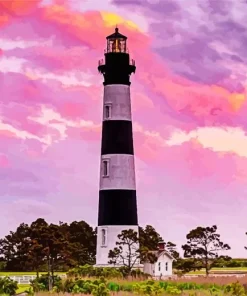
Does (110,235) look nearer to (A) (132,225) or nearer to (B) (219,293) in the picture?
(A) (132,225)

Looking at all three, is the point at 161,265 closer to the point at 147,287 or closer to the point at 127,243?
the point at 127,243

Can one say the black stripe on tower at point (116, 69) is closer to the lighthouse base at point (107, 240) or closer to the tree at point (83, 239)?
the lighthouse base at point (107, 240)

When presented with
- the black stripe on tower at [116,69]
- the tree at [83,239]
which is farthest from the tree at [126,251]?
the tree at [83,239]

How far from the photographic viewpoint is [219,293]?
3359 cm

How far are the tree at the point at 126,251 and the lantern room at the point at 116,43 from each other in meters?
12.0

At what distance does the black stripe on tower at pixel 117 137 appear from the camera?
53.9 metres

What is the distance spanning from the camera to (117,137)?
53875 millimetres

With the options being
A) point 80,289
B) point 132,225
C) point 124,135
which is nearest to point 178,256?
point 132,225

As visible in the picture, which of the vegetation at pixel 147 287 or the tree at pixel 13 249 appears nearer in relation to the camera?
the vegetation at pixel 147 287

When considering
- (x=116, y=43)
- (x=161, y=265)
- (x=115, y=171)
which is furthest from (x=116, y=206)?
(x=116, y=43)

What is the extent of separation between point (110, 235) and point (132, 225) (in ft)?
5.10

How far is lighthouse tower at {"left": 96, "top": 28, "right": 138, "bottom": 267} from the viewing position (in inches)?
2103

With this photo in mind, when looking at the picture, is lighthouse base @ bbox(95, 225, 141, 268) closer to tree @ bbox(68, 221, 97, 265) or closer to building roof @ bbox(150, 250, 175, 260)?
building roof @ bbox(150, 250, 175, 260)

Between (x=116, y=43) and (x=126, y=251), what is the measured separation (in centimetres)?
1340
